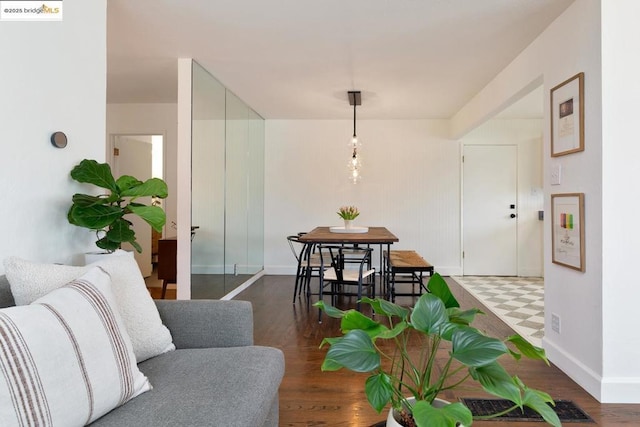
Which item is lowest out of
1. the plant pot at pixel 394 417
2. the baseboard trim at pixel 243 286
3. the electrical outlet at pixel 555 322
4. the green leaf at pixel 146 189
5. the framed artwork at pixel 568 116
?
the baseboard trim at pixel 243 286

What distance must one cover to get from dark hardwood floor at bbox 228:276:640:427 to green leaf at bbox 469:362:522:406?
14.3 inches

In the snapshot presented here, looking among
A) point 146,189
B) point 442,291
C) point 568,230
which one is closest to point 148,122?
point 146,189

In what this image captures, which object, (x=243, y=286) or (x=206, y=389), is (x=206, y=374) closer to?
(x=206, y=389)

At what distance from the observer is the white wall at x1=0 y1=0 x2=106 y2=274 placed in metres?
1.71

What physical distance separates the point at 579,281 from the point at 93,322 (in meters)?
2.66

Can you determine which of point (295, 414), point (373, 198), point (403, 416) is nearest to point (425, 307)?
point (403, 416)

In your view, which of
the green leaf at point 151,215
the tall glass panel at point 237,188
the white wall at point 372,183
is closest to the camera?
the green leaf at point 151,215

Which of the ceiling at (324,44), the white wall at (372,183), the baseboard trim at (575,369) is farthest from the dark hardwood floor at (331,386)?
the ceiling at (324,44)

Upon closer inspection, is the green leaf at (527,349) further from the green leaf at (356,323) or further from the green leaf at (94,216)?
the green leaf at (94,216)

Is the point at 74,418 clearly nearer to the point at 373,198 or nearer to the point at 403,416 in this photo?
the point at 403,416

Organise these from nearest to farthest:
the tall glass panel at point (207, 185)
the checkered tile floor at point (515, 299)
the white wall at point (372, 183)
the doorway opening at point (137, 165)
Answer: the checkered tile floor at point (515, 299) → the tall glass panel at point (207, 185) → the doorway opening at point (137, 165) → the white wall at point (372, 183)

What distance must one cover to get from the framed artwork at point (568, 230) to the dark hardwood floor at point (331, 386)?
77 cm

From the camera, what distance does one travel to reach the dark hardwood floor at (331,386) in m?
1.96
